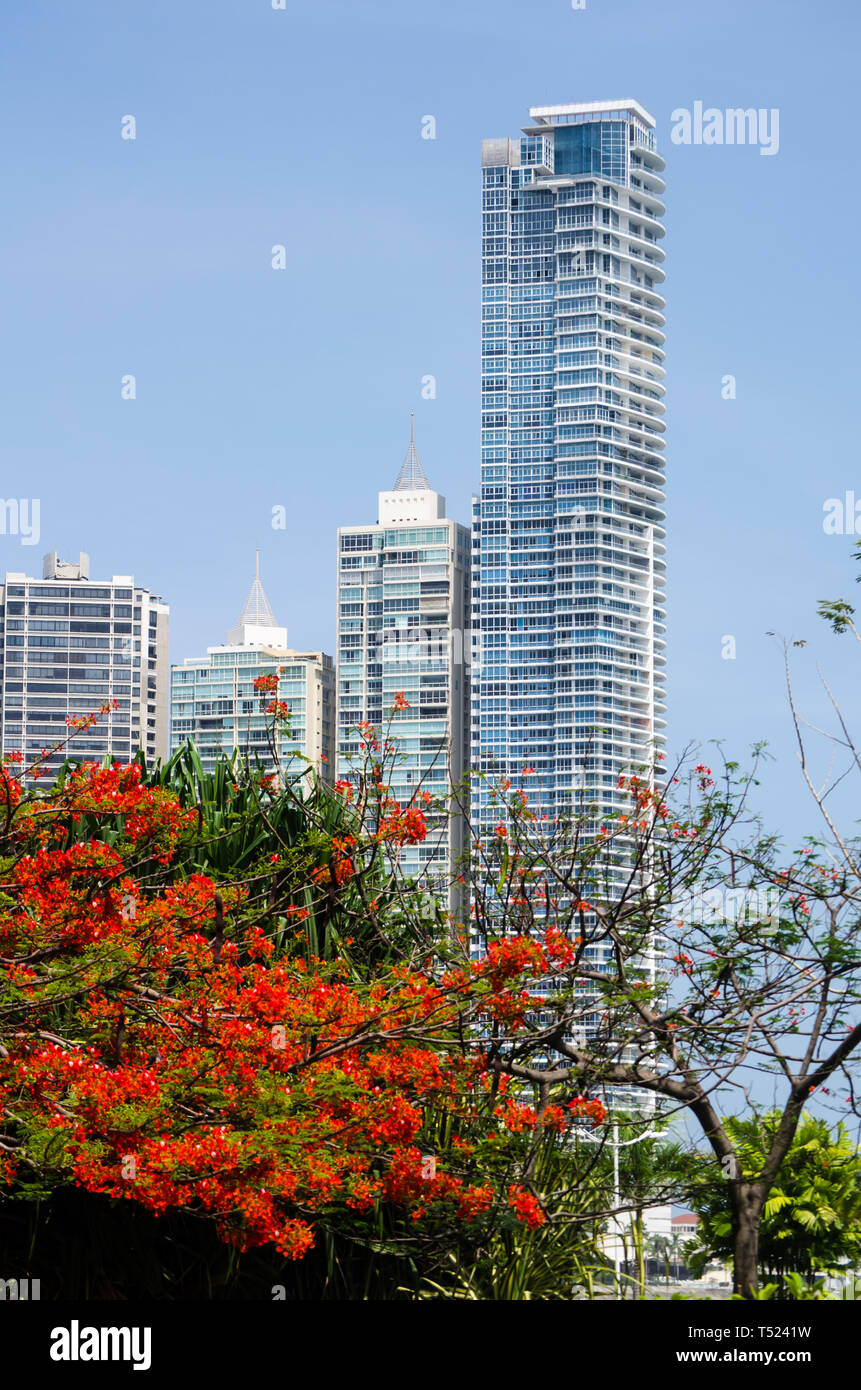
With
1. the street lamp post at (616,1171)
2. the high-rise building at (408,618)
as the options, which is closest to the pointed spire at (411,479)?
the high-rise building at (408,618)

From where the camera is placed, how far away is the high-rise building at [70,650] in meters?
77.4

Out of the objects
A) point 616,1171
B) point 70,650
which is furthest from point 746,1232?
point 70,650

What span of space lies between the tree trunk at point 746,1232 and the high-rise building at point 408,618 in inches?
2494

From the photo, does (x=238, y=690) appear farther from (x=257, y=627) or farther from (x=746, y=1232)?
(x=746, y=1232)

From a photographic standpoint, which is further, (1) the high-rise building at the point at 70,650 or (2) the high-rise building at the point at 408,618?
(1) the high-rise building at the point at 70,650

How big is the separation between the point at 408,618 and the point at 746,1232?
218 feet

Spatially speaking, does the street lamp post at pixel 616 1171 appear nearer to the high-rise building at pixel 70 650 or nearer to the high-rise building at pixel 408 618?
the high-rise building at pixel 408 618

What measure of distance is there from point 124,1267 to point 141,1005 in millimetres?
1157

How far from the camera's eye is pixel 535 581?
231ft

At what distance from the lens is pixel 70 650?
255 ft

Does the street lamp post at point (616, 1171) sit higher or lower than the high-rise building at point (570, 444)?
lower

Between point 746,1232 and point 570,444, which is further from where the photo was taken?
point 570,444

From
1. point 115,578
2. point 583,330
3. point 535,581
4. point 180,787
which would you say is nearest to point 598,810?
point 180,787
